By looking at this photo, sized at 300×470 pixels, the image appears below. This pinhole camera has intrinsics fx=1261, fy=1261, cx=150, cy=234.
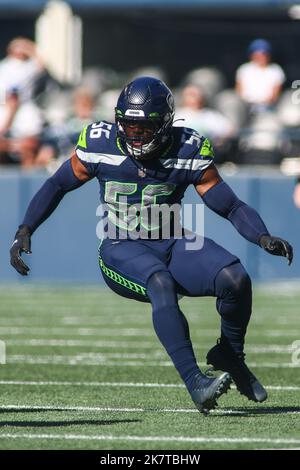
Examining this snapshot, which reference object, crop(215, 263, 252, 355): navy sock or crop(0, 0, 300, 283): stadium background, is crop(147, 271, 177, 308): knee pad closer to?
crop(215, 263, 252, 355): navy sock

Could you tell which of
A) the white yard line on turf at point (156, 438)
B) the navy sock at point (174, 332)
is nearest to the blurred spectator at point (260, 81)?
the navy sock at point (174, 332)

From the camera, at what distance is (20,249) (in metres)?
5.73

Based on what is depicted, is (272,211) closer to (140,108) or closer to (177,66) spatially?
(177,66)

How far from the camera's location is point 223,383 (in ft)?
17.3

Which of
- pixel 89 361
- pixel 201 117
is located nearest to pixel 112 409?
pixel 89 361

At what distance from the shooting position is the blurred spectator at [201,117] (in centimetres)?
1431

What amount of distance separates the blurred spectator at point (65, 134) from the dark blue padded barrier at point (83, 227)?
792mm

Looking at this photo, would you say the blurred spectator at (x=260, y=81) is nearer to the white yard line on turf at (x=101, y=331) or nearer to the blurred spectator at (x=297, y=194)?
the blurred spectator at (x=297, y=194)

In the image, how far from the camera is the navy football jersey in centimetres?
587

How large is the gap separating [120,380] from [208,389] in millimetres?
1813

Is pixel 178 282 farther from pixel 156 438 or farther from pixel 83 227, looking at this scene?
pixel 83 227
